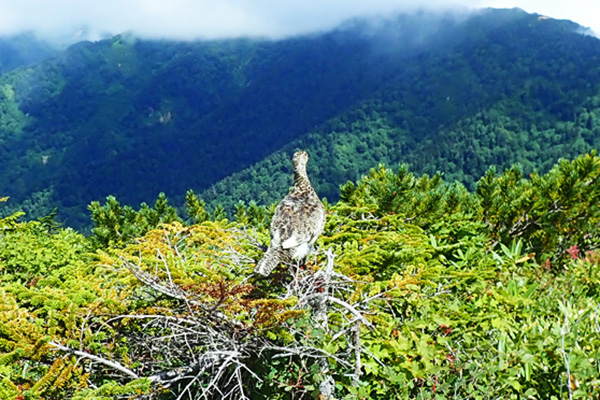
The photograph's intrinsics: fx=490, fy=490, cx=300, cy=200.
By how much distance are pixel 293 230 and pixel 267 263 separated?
1.26 ft

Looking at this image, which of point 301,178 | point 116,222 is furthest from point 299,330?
point 116,222

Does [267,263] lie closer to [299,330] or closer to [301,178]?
[299,330]

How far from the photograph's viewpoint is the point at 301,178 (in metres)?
4.47

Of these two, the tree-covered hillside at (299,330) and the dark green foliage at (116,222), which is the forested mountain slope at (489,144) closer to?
the dark green foliage at (116,222)

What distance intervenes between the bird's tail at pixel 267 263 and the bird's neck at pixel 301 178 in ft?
3.92

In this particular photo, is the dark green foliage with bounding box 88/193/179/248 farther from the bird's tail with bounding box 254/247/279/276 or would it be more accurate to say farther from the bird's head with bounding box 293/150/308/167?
the bird's tail with bounding box 254/247/279/276

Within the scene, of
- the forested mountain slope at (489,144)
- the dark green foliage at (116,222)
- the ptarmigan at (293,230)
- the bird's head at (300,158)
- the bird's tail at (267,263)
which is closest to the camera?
the bird's tail at (267,263)

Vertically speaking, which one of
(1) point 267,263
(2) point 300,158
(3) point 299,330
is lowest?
(3) point 299,330

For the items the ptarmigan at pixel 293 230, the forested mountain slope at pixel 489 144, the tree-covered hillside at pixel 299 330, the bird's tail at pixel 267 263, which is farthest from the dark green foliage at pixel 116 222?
the forested mountain slope at pixel 489 144

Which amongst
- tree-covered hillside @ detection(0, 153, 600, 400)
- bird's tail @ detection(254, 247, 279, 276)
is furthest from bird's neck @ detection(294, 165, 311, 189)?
bird's tail @ detection(254, 247, 279, 276)

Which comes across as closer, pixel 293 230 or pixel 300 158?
pixel 293 230

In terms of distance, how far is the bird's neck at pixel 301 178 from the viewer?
438cm

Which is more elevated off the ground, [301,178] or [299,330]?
[301,178]

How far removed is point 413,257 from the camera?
389 centimetres
